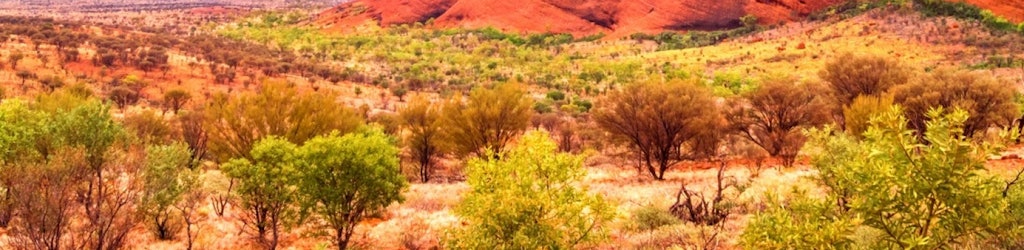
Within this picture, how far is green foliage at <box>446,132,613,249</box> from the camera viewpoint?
26.4 ft

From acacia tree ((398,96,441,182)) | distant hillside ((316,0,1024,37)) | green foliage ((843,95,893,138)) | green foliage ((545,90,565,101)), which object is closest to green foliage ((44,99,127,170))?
acacia tree ((398,96,441,182))

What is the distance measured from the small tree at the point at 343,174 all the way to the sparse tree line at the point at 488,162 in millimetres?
32

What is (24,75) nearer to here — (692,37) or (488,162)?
(488,162)

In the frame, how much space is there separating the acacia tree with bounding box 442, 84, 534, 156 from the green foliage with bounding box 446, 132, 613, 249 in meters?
14.7

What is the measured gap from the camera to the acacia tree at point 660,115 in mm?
20859

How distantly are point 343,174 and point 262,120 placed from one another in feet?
26.3

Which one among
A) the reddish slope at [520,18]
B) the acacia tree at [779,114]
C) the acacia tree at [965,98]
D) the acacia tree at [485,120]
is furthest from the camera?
the reddish slope at [520,18]

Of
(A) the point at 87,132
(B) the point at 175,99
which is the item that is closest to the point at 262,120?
(A) the point at 87,132

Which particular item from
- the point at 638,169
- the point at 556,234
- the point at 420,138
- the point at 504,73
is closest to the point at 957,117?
the point at 556,234

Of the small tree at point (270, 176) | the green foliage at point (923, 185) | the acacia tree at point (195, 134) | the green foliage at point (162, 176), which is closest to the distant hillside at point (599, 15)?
the acacia tree at point (195, 134)

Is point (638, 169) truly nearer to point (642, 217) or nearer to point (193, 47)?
point (642, 217)

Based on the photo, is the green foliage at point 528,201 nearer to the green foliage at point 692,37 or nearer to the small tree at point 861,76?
the small tree at point 861,76

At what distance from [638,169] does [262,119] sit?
14071mm

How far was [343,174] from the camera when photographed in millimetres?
11086
